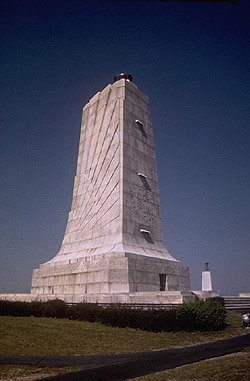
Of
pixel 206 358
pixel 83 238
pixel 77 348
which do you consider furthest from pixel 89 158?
pixel 206 358

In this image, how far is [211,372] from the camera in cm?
575

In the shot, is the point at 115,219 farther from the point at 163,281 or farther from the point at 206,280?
the point at 206,280

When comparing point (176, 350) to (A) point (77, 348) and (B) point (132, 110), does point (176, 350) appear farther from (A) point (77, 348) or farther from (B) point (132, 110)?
(B) point (132, 110)

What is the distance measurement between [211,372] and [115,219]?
514 inches

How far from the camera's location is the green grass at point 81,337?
8.55 m

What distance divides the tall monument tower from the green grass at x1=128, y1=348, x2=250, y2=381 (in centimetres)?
692

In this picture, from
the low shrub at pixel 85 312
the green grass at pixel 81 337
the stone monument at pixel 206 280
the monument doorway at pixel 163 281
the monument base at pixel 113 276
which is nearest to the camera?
the green grass at pixel 81 337

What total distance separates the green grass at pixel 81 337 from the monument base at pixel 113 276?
10.1 feet

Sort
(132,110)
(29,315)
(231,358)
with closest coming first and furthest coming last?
(231,358), (29,315), (132,110)

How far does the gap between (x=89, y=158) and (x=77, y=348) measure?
52.5 feet

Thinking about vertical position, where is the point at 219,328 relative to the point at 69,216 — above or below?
below

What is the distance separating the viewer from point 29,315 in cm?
1407

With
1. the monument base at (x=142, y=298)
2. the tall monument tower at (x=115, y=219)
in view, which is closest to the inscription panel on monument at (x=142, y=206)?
the tall monument tower at (x=115, y=219)

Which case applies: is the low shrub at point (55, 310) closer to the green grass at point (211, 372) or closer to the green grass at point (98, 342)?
the green grass at point (98, 342)
